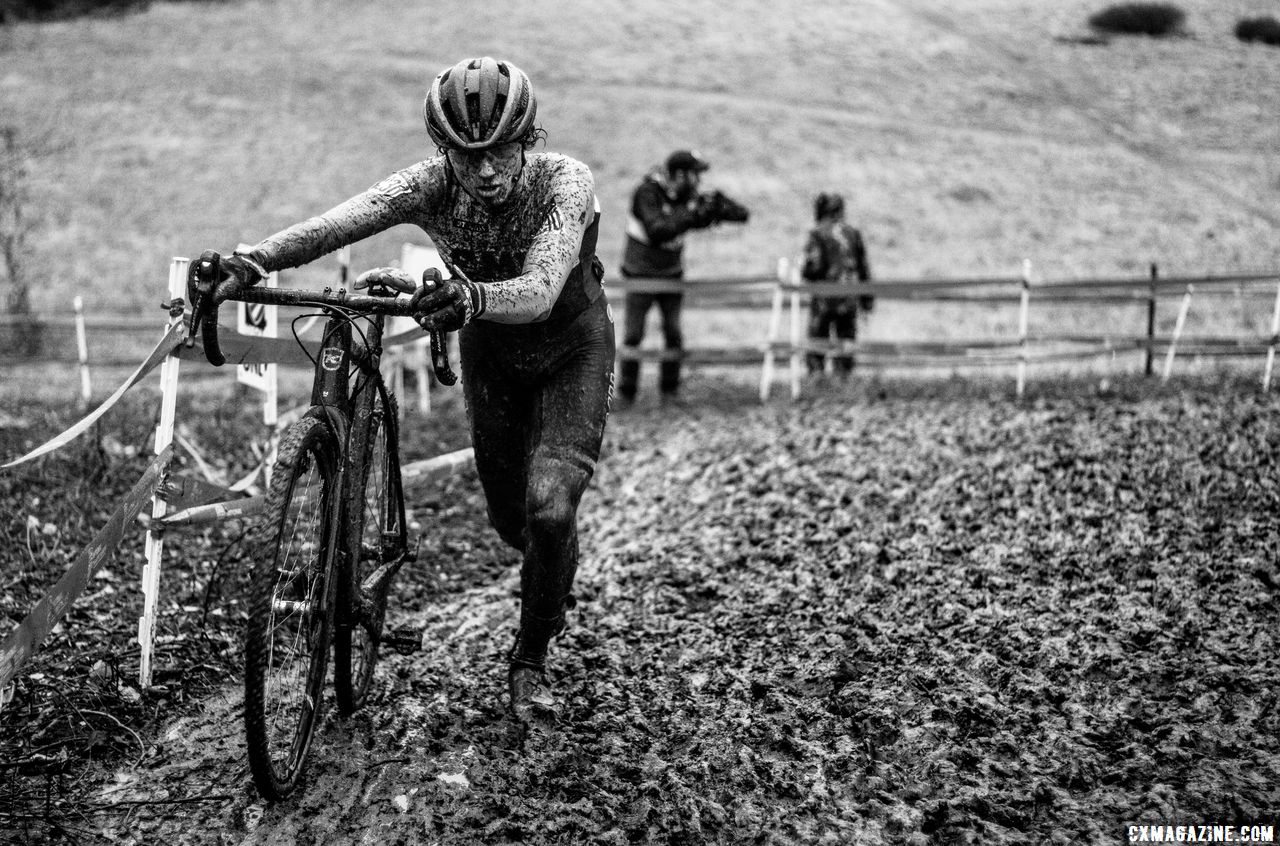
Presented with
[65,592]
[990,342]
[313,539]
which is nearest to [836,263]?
[990,342]

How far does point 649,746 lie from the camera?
170 inches

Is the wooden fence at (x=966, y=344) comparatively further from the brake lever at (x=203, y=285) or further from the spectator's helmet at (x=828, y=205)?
the brake lever at (x=203, y=285)

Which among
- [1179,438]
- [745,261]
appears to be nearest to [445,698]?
[1179,438]

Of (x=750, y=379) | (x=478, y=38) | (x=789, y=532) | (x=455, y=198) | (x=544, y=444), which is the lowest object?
(x=750, y=379)

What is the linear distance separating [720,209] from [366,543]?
7840mm

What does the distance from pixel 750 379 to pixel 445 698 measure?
39.7ft

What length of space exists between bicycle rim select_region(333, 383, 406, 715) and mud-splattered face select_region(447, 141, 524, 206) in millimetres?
846

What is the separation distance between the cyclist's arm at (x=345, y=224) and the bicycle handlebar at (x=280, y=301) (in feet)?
0.66

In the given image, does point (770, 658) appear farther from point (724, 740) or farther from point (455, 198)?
point (455, 198)

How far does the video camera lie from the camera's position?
11539 mm

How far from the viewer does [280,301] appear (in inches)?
143

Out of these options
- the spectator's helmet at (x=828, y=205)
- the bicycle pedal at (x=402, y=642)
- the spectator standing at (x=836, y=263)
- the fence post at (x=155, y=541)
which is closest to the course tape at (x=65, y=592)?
the fence post at (x=155, y=541)

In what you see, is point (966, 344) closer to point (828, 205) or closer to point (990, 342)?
point (990, 342)

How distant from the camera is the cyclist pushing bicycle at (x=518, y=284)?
13.2 ft
